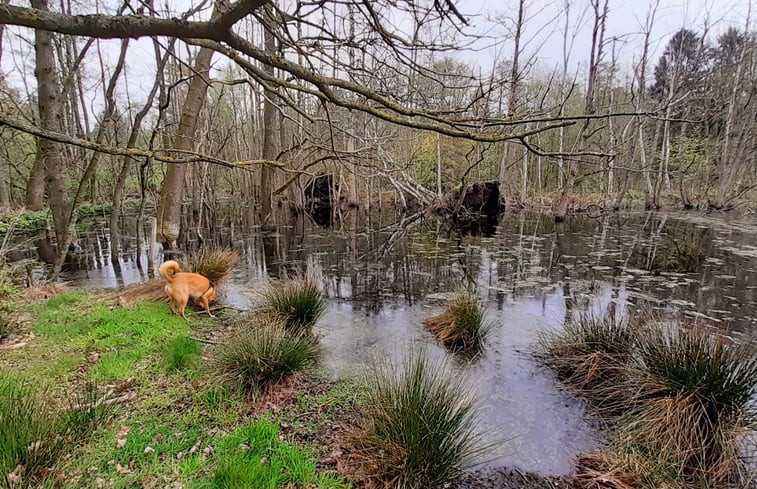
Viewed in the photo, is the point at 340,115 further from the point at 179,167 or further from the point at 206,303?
the point at 206,303

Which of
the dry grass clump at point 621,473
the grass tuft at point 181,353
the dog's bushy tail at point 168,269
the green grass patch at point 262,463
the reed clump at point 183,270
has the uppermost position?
the dog's bushy tail at point 168,269

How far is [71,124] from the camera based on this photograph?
1398cm

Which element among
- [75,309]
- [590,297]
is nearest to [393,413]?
[75,309]

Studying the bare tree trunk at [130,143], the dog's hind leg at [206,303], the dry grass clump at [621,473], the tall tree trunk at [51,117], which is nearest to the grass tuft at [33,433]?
the dog's hind leg at [206,303]

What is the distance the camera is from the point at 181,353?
3531 millimetres

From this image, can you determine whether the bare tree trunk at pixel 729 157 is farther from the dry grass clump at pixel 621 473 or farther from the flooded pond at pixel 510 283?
the dry grass clump at pixel 621 473

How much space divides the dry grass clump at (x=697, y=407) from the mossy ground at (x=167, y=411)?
2224mm

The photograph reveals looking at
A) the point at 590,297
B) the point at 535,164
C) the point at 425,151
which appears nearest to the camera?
the point at 590,297

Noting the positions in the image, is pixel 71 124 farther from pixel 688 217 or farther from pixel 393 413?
pixel 688 217

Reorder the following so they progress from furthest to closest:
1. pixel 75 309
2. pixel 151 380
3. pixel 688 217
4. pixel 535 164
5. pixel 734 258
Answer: pixel 535 164, pixel 688 217, pixel 734 258, pixel 75 309, pixel 151 380

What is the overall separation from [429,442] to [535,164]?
82.5 feet

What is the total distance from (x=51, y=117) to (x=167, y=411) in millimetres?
6231

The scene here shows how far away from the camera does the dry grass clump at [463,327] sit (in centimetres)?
452

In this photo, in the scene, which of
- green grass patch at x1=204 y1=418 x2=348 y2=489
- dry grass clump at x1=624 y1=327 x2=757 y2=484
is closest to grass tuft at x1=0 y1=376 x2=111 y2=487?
green grass patch at x1=204 y1=418 x2=348 y2=489
